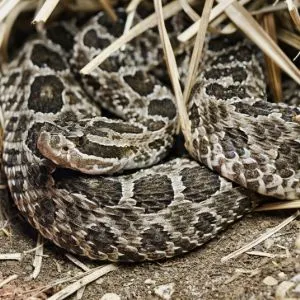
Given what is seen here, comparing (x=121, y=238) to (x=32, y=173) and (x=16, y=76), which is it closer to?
(x=32, y=173)

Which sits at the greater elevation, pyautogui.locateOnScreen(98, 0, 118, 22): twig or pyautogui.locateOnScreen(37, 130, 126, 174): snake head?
pyautogui.locateOnScreen(98, 0, 118, 22): twig

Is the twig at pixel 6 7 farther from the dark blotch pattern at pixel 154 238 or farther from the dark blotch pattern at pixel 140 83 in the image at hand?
the dark blotch pattern at pixel 154 238

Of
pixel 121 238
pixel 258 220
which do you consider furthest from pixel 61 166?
pixel 258 220

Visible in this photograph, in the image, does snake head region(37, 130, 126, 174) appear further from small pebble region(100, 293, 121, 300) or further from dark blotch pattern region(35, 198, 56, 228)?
small pebble region(100, 293, 121, 300)

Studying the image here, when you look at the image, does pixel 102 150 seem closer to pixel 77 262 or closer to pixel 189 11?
pixel 77 262

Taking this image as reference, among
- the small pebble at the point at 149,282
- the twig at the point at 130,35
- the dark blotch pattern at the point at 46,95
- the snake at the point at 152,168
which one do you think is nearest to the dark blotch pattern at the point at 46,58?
the dark blotch pattern at the point at 46,95

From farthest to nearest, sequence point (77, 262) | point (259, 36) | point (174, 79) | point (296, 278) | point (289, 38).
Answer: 1. point (289, 38)
2. point (259, 36)
3. point (174, 79)
4. point (77, 262)
5. point (296, 278)

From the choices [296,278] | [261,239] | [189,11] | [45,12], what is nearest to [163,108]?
[189,11]

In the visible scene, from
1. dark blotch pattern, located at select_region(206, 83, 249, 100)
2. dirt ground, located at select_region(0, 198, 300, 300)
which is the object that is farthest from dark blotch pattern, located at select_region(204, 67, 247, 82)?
dirt ground, located at select_region(0, 198, 300, 300)

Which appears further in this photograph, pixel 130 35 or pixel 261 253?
pixel 130 35
